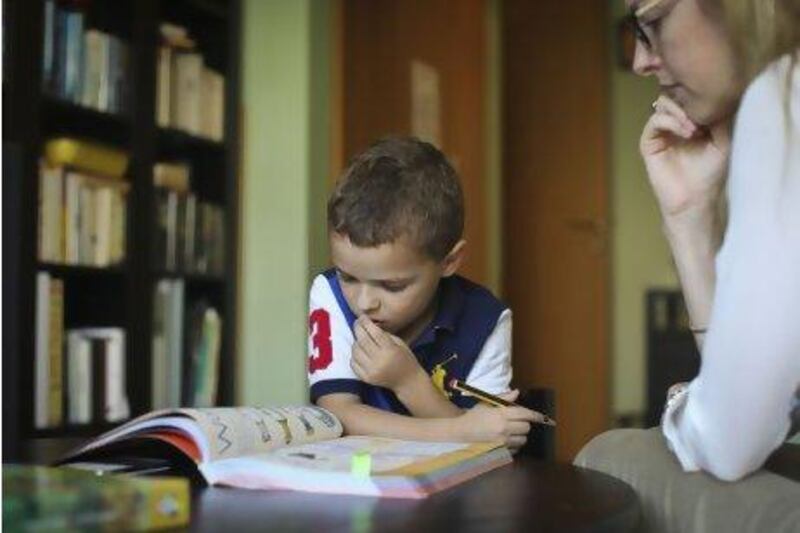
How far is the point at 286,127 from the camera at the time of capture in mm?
3064

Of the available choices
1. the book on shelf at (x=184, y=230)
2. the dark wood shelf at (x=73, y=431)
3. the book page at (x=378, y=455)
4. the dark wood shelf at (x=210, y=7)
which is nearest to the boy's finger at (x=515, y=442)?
the book page at (x=378, y=455)

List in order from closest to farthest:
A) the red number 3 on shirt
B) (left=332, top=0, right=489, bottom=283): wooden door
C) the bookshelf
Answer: the red number 3 on shirt → the bookshelf → (left=332, top=0, right=489, bottom=283): wooden door

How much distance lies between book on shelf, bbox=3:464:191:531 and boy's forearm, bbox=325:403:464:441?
460 mm

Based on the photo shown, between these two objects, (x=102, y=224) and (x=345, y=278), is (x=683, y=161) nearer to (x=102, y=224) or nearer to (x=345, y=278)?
(x=345, y=278)

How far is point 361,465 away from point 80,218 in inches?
79.3

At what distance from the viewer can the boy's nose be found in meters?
1.21

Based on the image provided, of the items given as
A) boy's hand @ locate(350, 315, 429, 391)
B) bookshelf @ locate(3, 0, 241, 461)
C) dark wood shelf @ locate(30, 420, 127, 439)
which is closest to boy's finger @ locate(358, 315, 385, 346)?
boy's hand @ locate(350, 315, 429, 391)

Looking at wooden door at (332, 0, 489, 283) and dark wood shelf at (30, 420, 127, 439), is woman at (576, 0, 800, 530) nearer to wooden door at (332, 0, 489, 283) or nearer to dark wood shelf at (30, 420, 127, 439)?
dark wood shelf at (30, 420, 127, 439)

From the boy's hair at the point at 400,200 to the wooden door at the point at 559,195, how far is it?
10.9 ft

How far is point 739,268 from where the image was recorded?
723 mm

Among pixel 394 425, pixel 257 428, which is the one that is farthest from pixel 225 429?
pixel 394 425

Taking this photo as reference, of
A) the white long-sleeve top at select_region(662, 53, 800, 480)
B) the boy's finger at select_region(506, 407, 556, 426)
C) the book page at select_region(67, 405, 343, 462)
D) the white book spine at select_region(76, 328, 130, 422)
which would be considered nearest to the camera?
the white long-sleeve top at select_region(662, 53, 800, 480)

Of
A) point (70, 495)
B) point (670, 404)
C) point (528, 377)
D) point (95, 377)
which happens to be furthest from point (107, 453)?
point (528, 377)

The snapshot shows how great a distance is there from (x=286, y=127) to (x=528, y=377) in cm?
198
